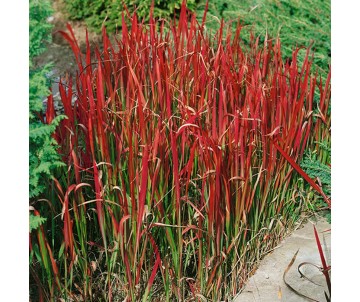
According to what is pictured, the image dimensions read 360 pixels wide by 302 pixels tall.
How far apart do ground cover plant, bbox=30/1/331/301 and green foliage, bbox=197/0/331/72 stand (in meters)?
1.22

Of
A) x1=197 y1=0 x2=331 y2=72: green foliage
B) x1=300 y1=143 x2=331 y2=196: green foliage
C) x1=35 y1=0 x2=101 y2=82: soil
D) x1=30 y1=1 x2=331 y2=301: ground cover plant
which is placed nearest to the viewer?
x1=30 y1=1 x2=331 y2=301: ground cover plant

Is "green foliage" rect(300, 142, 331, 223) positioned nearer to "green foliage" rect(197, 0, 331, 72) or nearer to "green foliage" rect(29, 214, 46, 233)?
"green foliage" rect(197, 0, 331, 72)

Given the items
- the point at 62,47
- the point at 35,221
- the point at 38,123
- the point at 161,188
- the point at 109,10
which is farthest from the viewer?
the point at 62,47

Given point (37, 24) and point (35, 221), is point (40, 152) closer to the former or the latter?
point (35, 221)

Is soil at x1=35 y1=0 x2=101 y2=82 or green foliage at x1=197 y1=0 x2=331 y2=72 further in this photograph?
soil at x1=35 y1=0 x2=101 y2=82

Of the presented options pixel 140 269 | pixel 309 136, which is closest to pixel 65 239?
pixel 140 269

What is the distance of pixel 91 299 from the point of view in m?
2.43

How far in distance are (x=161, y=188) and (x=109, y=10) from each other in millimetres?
3558

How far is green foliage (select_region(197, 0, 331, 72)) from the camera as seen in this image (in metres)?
4.04

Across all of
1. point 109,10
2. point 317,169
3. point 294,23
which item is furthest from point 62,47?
point 317,169

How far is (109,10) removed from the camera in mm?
5531

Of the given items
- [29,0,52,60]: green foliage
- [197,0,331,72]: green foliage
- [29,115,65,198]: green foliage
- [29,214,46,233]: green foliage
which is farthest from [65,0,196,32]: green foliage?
[29,214,46,233]: green foliage
